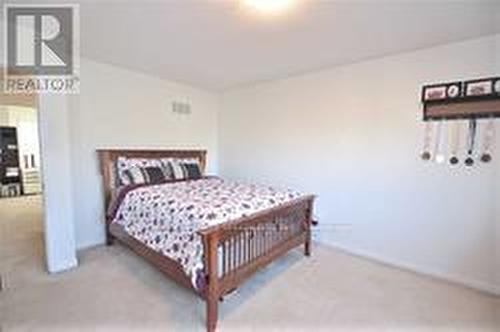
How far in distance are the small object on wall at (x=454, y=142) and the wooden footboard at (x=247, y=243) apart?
4.74 feet

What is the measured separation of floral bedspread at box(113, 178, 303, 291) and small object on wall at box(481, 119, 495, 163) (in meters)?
1.77

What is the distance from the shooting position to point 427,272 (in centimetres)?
294

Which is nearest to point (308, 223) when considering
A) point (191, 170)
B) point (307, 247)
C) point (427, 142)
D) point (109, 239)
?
point (307, 247)

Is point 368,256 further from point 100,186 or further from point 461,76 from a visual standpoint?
point 100,186

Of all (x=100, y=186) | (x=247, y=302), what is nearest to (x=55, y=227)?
(x=100, y=186)

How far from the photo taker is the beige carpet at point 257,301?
2078mm

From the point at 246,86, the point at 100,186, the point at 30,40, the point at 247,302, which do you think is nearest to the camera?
the point at 247,302

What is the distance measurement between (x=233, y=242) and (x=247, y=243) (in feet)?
0.69

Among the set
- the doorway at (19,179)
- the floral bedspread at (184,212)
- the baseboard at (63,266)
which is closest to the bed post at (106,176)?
the floral bedspread at (184,212)

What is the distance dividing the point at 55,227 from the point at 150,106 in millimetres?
2054

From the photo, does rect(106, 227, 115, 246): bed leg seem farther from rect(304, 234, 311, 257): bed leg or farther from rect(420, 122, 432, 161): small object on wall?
rect(420, 122, 432, 161): small object on wall

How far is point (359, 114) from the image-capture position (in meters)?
3.41

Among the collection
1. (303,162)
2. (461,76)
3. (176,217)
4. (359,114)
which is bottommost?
(176,217)

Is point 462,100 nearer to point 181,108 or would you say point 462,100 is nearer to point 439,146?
point 439,146
